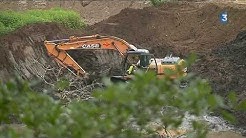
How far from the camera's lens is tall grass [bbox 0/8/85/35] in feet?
73.1

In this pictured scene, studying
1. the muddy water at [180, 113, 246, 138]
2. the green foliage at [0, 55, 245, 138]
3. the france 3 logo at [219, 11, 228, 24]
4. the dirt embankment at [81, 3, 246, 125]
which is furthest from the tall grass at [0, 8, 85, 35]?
the green foliage at [0, 55, 245, 138]

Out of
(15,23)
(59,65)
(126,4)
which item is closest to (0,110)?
(59,65)

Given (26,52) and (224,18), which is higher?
(26,52)

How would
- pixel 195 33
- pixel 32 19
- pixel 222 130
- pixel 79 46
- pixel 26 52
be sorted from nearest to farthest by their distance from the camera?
pixel 222 130, pixel 79 46, pixel 26 52, pixel 32 19, pixel 195 33

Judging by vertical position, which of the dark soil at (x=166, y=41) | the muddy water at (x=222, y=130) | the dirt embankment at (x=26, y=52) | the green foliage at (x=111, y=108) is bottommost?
the muddy water at (x=222, y=130)

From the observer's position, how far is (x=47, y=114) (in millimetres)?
3164

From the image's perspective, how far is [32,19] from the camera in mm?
23172

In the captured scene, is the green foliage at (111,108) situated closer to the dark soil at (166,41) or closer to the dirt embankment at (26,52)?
the dark soil at (166,41)

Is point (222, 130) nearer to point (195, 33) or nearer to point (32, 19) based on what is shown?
point (195, 33)

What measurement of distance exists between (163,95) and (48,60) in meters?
15.8

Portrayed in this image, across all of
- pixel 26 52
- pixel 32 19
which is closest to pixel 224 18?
pixel 32 19

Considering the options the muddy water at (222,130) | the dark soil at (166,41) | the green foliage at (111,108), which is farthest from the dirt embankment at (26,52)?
the green foliage at (111,108)

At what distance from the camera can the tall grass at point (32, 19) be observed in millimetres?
22281

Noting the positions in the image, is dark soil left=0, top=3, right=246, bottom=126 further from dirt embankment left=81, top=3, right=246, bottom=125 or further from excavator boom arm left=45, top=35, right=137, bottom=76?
excavator boom arm left=45, top=35, right=137, bottom=76
